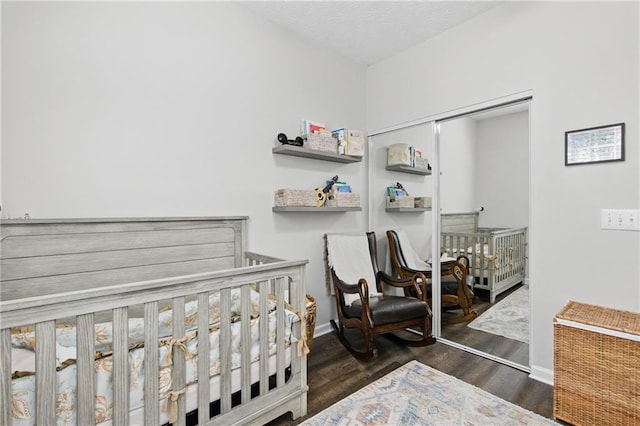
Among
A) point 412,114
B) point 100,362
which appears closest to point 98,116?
point 100,362

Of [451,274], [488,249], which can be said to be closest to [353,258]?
[451,274]

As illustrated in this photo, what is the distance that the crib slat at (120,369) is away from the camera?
1179 mm

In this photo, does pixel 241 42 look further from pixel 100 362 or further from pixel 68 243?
pixel 100 362

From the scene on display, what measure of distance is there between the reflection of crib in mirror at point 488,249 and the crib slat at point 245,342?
1936mm

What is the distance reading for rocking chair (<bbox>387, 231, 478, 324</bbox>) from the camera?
8.86 feet

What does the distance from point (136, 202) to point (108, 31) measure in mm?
1021

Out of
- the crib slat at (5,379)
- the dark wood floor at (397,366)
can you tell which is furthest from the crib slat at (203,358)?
the crib slat at (5,379)

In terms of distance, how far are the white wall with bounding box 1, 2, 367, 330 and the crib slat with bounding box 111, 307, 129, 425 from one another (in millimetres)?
882

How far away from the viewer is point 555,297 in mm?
2072

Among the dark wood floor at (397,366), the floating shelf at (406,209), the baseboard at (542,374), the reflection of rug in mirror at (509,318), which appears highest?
the floating shelf at (406,209)

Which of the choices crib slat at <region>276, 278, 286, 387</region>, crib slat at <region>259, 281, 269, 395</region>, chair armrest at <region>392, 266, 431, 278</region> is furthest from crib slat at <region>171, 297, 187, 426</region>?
chair armrest at <region>392, 266, 431, 278</region>

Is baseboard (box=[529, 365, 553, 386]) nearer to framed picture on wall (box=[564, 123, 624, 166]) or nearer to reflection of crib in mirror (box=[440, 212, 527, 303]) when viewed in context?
reflection of crib in mirror (box=[440, 212, 527, 303])

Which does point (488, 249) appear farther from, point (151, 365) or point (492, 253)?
point (151, 365)

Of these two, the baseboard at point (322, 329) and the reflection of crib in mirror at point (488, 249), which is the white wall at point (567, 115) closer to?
the reflection of crib in mirror at point (488, 249)
